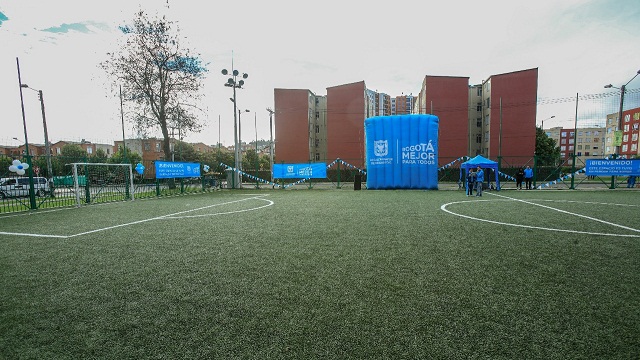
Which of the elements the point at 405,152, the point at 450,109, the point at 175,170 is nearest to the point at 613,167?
the point at 405,152

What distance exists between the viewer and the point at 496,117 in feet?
135

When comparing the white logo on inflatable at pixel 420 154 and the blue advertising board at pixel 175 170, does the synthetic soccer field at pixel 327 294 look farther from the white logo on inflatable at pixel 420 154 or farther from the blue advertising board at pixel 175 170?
the white logo on inflatable at pixel 420 154

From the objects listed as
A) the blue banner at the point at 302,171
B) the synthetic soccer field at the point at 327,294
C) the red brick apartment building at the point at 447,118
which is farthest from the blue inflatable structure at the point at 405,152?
the red brick apartment building at the point at 447,118

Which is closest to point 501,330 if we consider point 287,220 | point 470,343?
point 470,343

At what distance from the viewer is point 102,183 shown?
49.9 feet

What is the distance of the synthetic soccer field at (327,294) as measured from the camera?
2158 mm

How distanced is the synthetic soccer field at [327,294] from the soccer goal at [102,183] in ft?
30.9

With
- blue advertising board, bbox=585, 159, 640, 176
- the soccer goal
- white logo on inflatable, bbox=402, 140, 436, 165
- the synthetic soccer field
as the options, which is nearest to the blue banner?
white logo on inflatable, bbox=402, 140, 436, 165

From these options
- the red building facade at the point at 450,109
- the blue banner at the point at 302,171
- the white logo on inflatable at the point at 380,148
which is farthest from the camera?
the red building facade at the point at 450,109

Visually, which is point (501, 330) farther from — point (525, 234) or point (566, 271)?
point (525, 234)

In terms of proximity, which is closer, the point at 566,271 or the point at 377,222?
the point at 566,271

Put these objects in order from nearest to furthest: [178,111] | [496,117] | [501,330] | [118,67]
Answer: [501,330] < [118,67] < [178,111] < [496,117]

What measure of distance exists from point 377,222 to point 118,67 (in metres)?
26.5

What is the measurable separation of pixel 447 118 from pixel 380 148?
27946 millimetres
